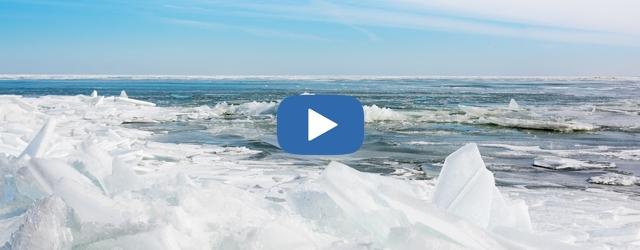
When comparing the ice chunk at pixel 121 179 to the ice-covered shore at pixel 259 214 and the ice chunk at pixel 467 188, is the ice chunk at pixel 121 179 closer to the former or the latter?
the ice-covered shore at pixel 259 214

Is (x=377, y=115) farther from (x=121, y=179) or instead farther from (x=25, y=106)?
(x=121, y=179)

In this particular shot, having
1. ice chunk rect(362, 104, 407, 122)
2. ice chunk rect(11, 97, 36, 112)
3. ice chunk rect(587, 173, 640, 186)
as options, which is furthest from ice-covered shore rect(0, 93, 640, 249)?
ice chunk rect(362, 104, 407, 122)

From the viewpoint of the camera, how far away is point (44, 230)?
2281 millimetres

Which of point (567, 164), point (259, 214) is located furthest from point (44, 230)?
point (567, 164)

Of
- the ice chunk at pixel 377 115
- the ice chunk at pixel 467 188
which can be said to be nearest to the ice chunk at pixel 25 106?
the ice chunk at pixel 377 115

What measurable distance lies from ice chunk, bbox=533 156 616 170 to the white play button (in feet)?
21.4

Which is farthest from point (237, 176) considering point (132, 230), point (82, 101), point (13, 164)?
point (82, 101)

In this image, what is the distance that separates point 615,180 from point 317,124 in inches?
229

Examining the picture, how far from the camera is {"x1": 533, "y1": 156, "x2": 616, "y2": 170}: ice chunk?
29.7ft

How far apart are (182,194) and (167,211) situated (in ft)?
0.96

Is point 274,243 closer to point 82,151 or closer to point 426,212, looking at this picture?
point 426,212

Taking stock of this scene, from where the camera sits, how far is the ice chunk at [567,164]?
905cm

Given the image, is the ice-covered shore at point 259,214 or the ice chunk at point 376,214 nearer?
the ice-covered shore at point 259,214

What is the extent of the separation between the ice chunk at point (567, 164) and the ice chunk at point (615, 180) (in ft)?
3.32
